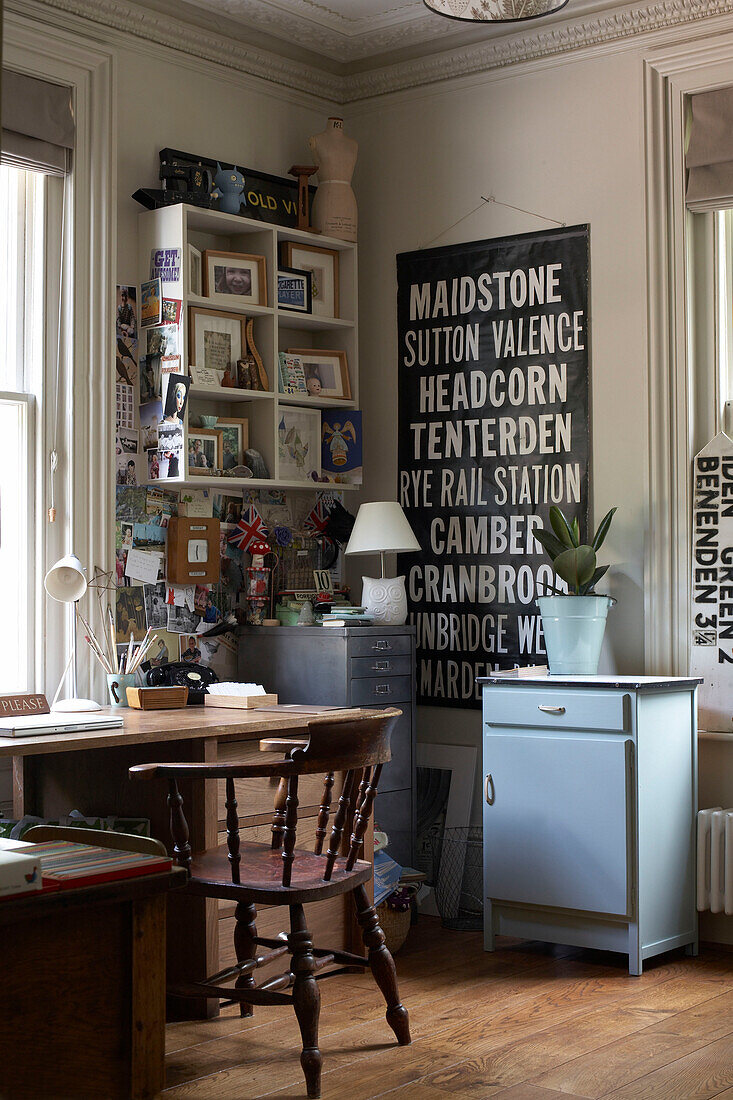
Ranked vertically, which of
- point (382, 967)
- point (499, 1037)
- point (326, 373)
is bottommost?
point (499, 1037)

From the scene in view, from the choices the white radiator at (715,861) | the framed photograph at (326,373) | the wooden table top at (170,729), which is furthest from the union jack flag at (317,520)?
the white radiator at (715,861)

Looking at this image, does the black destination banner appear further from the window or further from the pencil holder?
the window

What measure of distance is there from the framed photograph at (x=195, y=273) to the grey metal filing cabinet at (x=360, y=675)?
1.23m

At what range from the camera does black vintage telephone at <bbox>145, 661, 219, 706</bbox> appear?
4051 millimetres

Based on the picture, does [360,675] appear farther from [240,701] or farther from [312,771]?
[312,771]

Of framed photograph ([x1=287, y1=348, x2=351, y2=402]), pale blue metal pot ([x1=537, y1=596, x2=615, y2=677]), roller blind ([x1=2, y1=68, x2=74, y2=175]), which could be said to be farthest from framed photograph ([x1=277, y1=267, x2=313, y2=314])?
pale blue metal pot ([x1=537, y1=596, x2=615, y2=677])

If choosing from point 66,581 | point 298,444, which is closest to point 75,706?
point 66,581

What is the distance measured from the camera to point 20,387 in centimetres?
399

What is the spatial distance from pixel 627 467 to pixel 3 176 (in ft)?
7.55

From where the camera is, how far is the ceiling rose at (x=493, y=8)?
3125 millimetres

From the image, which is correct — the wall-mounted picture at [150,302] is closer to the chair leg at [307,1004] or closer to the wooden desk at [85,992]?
the chair leg at [307,1004]

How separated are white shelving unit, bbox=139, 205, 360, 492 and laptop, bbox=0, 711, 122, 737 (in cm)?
106

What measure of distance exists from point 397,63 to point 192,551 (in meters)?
2.16

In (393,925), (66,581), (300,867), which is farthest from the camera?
(393,925)
